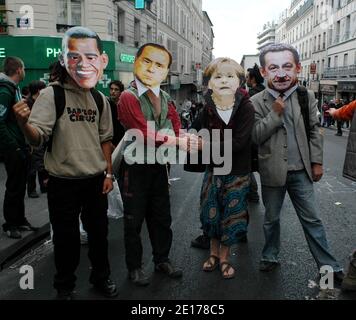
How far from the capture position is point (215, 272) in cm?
394

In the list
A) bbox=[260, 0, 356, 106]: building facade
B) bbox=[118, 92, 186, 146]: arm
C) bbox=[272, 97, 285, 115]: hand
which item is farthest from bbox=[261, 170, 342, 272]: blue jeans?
bbox=[260, 0, 356, 106]: building facade

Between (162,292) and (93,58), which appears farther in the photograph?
(162,292)

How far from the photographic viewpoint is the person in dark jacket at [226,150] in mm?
3613

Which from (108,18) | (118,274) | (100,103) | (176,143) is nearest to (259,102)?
(176,143)

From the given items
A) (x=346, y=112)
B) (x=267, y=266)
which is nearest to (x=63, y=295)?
(x=267, y=266)

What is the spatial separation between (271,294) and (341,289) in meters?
0.61

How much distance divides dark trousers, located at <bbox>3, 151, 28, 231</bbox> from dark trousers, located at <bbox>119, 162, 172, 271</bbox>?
1.70 meters

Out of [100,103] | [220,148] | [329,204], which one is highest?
[100,103]

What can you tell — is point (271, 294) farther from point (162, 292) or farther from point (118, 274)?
point (118, 274)

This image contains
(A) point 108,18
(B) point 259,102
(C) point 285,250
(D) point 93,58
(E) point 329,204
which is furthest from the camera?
(A) point 108,18

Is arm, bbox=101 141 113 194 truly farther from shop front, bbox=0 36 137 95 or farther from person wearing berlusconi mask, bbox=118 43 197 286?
shop front, bbox=0 36 137 95

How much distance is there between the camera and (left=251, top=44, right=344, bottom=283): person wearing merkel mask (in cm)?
361

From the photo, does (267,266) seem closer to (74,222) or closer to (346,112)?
(346,112)

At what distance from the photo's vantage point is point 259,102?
12.4 feet
